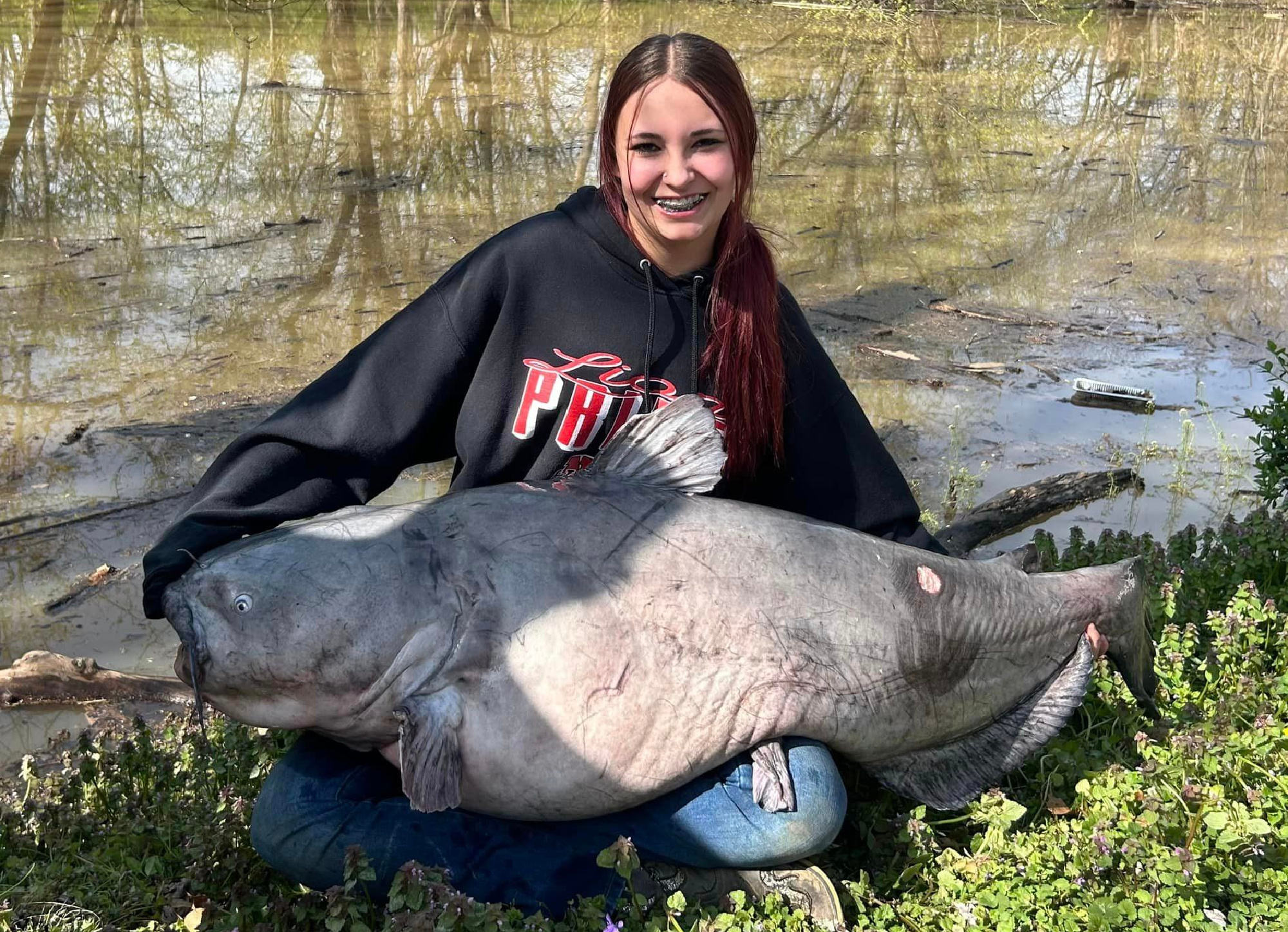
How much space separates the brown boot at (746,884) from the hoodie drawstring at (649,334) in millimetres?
1058

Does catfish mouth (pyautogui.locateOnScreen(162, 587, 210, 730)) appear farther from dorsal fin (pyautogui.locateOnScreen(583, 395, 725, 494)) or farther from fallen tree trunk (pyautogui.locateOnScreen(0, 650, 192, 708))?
fallen tree trunk (pyautogui.locateOnScreen(0, 650, 192, 708))

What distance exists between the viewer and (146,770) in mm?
3055

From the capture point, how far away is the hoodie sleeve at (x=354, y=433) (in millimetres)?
2596

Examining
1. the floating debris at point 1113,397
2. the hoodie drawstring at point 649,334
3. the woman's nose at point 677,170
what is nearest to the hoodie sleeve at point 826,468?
the hoodie drawstring at point 649,334

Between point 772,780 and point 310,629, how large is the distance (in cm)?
100

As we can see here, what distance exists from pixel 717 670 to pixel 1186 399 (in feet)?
12.7

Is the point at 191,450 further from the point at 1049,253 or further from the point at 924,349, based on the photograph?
the point at 1049,253

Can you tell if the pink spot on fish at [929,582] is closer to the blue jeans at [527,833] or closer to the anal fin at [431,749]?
the blue jeans at [527,833]

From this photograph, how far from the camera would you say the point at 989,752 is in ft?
10.0

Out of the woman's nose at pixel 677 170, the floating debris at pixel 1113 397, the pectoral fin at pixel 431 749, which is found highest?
the woman's nose at pixel 677 170

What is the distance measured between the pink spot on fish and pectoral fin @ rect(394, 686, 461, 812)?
3.67 ft

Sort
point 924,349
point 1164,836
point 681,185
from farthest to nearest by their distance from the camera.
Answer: point 924,349, point 681,185, point 1164,836

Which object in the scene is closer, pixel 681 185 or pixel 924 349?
pixel 681 185

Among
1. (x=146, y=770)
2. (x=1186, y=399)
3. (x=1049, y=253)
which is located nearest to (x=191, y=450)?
(x=146, y=770)
